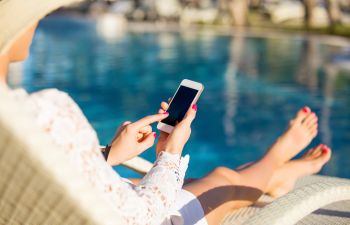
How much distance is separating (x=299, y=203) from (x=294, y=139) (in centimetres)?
137

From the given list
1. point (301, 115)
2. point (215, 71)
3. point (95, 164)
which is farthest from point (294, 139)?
point (215, 71)

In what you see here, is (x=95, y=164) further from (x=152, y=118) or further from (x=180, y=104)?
(x=180, y=104)

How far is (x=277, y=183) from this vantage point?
2979 millimetres

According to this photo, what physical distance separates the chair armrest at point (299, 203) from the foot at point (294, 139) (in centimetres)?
98

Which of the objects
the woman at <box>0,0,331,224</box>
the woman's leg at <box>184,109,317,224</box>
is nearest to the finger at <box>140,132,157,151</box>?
the woman at <box>0,0,331,224</box>

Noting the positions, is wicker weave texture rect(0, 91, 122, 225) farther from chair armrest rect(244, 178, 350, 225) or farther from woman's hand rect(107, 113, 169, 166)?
woman's hand rect(107, 113, 169, 166)

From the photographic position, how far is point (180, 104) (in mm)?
2158

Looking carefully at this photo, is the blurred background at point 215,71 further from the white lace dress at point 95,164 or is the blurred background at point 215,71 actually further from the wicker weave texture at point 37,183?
the wicker weave texture at point 37,183

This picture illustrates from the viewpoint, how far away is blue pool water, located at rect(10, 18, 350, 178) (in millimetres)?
6282

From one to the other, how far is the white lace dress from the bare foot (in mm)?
1270

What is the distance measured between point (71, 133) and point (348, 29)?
1620 cm

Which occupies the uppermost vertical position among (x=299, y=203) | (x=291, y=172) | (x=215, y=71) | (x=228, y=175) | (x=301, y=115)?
(x=299, y=203)

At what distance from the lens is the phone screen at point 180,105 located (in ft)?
6.88

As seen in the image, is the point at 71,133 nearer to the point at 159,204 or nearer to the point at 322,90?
the point at 159,204
